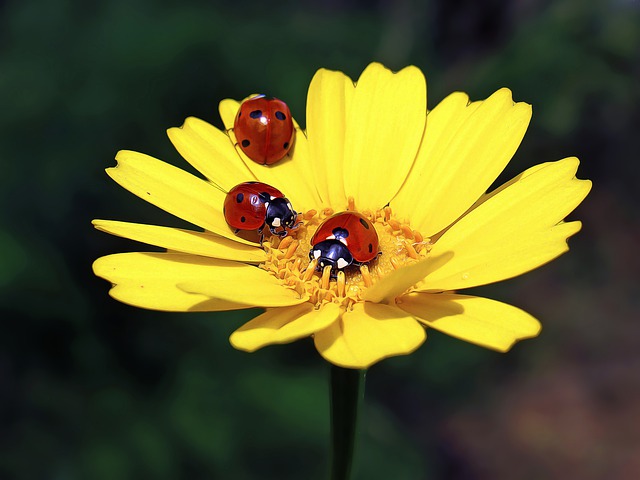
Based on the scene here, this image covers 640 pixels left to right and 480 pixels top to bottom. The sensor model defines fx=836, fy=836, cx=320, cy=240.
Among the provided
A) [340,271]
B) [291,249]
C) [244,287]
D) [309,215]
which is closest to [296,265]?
[291,249]

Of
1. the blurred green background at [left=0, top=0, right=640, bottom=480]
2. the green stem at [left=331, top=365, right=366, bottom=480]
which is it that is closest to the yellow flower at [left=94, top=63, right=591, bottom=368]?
the green stem at [left=331, top=365, right=366, bottom=480]

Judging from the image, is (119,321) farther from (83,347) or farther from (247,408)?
(247,408)

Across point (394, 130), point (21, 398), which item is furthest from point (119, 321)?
point (394, 130)

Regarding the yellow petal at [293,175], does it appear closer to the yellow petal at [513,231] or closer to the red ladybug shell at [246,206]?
the red ladybug shell at [246,206]

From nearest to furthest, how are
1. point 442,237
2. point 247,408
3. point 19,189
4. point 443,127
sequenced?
point 442,237
point 443,127
point 247,408
point 19,189

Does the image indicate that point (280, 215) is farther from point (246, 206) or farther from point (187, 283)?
point (187, 283)

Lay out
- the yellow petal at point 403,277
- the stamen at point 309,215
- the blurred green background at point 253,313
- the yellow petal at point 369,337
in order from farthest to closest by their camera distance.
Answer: the blurred green background at point 253,313 < the stamen at point 309,215 < the yellow petal at point 403,277 < the yellow petal at point 369,337

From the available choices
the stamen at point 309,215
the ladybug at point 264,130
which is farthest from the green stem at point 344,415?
the ladybug at point 264,130

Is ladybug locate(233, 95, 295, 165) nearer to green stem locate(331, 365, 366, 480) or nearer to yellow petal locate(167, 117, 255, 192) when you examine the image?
yellow petal locate(167, 117, 255, 192)
